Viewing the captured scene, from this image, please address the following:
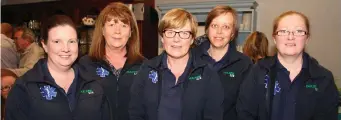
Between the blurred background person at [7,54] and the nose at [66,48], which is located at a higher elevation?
the nose at [66,48]

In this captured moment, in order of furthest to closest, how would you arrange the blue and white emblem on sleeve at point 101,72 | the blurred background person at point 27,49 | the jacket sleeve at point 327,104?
the blurred background person at point 27,49, the blue and white emblem on sleeve at point 101,72, the jacket sleeve at point 327,104

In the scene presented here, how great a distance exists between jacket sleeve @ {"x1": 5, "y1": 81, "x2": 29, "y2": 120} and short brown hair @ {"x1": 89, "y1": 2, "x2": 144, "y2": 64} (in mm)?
586

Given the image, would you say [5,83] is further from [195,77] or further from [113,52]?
[195,77]

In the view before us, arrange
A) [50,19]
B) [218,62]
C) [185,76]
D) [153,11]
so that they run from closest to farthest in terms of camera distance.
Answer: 1. [50,19]
2. [185,76]
3. [218,62]
4. [153,11]

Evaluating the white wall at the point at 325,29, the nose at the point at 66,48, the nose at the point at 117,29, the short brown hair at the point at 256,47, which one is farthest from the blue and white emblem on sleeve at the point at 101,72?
the white wall at the point at 325,29

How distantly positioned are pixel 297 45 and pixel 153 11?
389 centimetres

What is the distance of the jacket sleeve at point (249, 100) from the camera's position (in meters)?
1.73

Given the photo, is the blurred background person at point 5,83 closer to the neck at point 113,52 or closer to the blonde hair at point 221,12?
the neck at point 113,52

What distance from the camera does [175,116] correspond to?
1.64 metres

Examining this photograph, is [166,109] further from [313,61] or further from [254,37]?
[254,37]

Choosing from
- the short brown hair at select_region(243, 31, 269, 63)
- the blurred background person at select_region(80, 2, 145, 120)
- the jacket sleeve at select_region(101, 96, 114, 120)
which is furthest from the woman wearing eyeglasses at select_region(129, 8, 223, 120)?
the short brown hair at select_region(243, 31, 269, 63)

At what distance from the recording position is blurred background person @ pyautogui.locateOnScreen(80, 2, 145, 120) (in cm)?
195

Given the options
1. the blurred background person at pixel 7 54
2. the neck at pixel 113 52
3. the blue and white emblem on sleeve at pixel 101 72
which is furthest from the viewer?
the blurred background person at pixel 7 54

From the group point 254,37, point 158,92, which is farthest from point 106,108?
point 254,37
